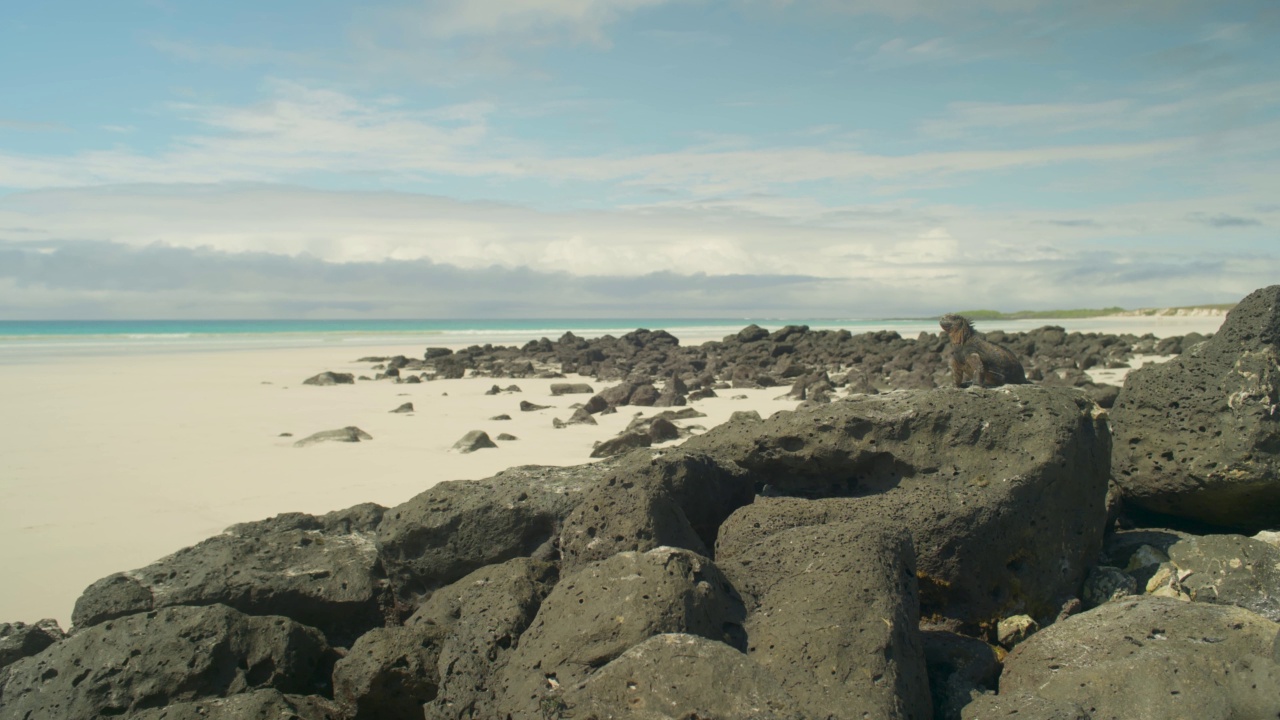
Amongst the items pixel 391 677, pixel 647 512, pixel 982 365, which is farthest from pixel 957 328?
pixel 391 677

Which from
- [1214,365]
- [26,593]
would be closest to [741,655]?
[1214,365]

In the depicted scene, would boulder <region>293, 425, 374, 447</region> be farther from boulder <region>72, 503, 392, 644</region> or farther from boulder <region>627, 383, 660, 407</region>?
boulder <region>72, 503, 392, 644</region>

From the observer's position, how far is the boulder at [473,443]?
35.1ft

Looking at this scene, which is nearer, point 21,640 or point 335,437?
point 21,640

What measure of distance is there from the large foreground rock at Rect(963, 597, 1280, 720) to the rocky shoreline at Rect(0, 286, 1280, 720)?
1cm

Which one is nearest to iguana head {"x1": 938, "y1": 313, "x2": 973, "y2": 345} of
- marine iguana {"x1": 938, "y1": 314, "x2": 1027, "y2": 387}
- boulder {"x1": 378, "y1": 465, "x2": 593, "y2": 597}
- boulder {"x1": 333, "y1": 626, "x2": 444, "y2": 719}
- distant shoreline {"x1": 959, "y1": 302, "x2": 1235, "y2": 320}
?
marine iguana {"x1": 938, "y1": 314, "x2": 1027, "y2": 387}

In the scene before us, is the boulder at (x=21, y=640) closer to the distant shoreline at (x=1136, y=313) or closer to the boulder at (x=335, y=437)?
the boulder at (x=335, y=437)

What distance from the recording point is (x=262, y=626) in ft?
14.6

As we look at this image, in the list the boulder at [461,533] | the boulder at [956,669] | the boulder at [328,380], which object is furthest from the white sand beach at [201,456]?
the boulder at [956,669]

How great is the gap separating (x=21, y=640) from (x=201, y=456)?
6549 mm

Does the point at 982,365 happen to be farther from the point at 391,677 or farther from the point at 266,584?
the point at 266,584

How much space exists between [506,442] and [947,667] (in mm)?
7878

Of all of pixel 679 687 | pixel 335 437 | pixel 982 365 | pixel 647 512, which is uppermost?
pixel 982 365

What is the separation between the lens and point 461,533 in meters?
5.03
